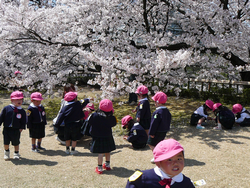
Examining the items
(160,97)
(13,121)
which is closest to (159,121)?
(160,97)

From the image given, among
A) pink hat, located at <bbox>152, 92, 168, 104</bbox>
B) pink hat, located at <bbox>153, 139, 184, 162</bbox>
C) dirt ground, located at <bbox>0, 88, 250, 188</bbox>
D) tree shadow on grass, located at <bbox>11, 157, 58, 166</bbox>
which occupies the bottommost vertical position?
tree shadow on grass, located at <bbox>11, 157, 58, 166</bbox>

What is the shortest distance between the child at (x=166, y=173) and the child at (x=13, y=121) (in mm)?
3361

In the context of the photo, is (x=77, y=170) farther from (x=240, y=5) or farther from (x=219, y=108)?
(x=240, y=5)

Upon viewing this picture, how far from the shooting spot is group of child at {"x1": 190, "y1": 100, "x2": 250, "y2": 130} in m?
6.04

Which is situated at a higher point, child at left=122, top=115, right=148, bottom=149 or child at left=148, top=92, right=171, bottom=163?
child at left=148, top=92, right=171, bottom=163

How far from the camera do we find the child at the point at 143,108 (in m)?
4.89

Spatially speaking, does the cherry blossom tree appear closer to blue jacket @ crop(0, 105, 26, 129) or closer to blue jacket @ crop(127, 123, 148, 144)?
blue jacket @ crop(127, 123, 148, 144)

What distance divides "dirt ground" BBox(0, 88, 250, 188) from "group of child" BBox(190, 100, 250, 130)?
Answer: 40 cm

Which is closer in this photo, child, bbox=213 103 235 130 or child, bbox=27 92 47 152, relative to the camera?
child, bbox=27 92 47 152

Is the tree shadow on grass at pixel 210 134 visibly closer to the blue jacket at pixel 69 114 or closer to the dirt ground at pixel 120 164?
the dirt ground at pixel 120 164

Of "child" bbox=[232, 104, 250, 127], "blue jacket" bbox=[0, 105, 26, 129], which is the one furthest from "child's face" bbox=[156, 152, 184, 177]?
"child" bbox=[232, 104, 250, 127]

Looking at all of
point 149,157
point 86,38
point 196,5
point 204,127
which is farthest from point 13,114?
point 196,5

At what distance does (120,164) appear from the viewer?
4.14 metres

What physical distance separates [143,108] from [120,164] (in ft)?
4.41
